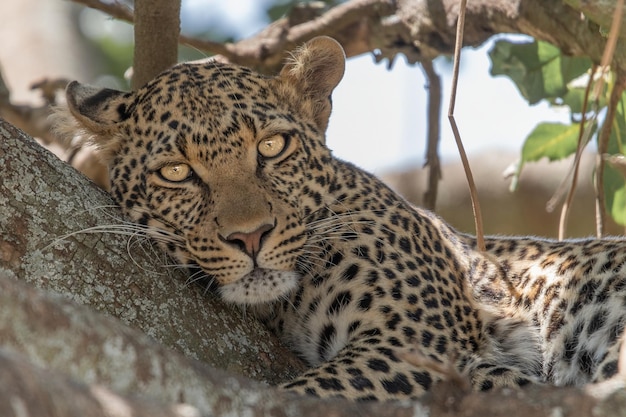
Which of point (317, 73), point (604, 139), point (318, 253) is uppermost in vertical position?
point (317, 73)

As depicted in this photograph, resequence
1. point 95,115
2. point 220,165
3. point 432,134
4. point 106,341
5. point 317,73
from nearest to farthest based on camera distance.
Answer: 1. point 106,341
2. point 220,165
3. point 95,115
4. point 317,73
5. point 432,134

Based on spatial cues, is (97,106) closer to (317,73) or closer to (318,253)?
(317,73)

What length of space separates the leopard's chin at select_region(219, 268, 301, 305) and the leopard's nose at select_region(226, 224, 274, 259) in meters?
0.12

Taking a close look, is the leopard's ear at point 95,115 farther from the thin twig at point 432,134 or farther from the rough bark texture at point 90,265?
the thin twig at point 432,134

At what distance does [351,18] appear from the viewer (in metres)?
7.55

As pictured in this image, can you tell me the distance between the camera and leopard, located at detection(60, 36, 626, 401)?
488cm

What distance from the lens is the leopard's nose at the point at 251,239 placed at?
483 centimetres

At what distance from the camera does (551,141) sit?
281 inches

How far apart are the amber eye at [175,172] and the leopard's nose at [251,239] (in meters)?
0.50

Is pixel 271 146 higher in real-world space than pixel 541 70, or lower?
lower

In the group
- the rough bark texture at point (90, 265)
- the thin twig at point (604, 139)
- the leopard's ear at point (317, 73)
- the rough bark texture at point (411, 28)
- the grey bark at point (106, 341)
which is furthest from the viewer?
the rough bark texture at point (411, 28)

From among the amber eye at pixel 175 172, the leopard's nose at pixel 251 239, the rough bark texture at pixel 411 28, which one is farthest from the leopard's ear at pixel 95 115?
→ the rough bark texture at pixel 411 28

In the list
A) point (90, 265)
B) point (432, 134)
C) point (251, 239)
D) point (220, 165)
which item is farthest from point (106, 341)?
point (432, 134)

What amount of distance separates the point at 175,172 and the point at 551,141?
3096 millimetres
